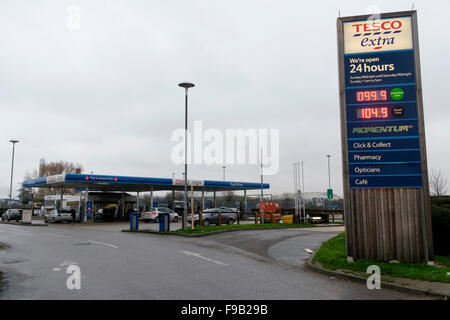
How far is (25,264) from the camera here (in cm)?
1026

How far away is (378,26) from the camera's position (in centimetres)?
1074

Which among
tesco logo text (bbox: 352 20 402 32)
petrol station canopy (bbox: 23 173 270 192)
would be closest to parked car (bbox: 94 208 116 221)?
petrol station canopy (bbox: 23 173 270 192)

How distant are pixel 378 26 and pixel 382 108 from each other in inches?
94.8

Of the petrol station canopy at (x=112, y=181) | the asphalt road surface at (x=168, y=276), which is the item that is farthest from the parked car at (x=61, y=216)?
the asphalt road surface at (x=168, y=276)

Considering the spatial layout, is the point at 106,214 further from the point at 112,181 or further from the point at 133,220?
the point at 133,220

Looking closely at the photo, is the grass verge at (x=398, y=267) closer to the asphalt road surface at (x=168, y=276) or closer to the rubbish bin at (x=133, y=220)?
the asphalt road surface at (x=168, y=276)

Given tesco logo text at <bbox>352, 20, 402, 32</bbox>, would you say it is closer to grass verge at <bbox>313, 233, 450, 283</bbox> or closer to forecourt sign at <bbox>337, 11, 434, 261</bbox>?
forecourt sign at <bbox>337, 11, 434, 261</bbox>

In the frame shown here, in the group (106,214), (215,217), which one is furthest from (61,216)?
(215,217)

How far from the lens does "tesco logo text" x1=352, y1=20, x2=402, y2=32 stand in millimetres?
10641
